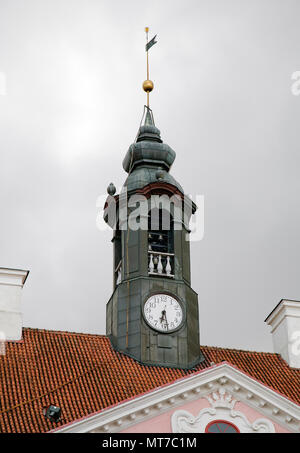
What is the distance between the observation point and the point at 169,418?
3116 cm

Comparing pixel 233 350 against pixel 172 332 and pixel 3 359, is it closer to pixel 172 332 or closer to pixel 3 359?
pixel 172 332

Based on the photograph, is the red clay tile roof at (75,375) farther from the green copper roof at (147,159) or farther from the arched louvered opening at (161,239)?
the green copper roof at (147,159)

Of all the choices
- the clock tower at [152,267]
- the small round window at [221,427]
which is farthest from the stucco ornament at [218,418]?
the clock tower at [152,267]

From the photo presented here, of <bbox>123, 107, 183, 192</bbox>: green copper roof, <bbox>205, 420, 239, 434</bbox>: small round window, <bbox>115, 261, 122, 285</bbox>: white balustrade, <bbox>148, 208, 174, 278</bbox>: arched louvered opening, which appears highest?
<bbox>123, 107, 183, 192</bbox>: green copper roof

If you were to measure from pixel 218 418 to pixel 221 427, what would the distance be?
277 millimetres

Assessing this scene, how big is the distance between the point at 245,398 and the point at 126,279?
7.76 m

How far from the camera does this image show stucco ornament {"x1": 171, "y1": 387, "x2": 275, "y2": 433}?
31087 mm

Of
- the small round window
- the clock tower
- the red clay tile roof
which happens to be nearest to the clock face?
the clock tower

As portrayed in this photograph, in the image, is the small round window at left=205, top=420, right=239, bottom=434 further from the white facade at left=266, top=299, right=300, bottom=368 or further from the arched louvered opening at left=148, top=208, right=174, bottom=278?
the arched louvered opening at left=148, top=208, right=174, bottom=278

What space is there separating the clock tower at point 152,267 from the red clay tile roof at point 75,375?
2.58 ft

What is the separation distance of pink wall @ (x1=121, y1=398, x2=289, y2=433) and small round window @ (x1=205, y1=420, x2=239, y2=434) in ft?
1.76

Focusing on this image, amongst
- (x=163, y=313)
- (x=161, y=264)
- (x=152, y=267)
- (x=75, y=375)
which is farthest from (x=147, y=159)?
(x=75, y=375)

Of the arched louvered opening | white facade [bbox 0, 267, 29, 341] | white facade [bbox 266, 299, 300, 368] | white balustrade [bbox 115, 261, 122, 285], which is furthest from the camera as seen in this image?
white facade [bbox 266, 299, 300, 368]
